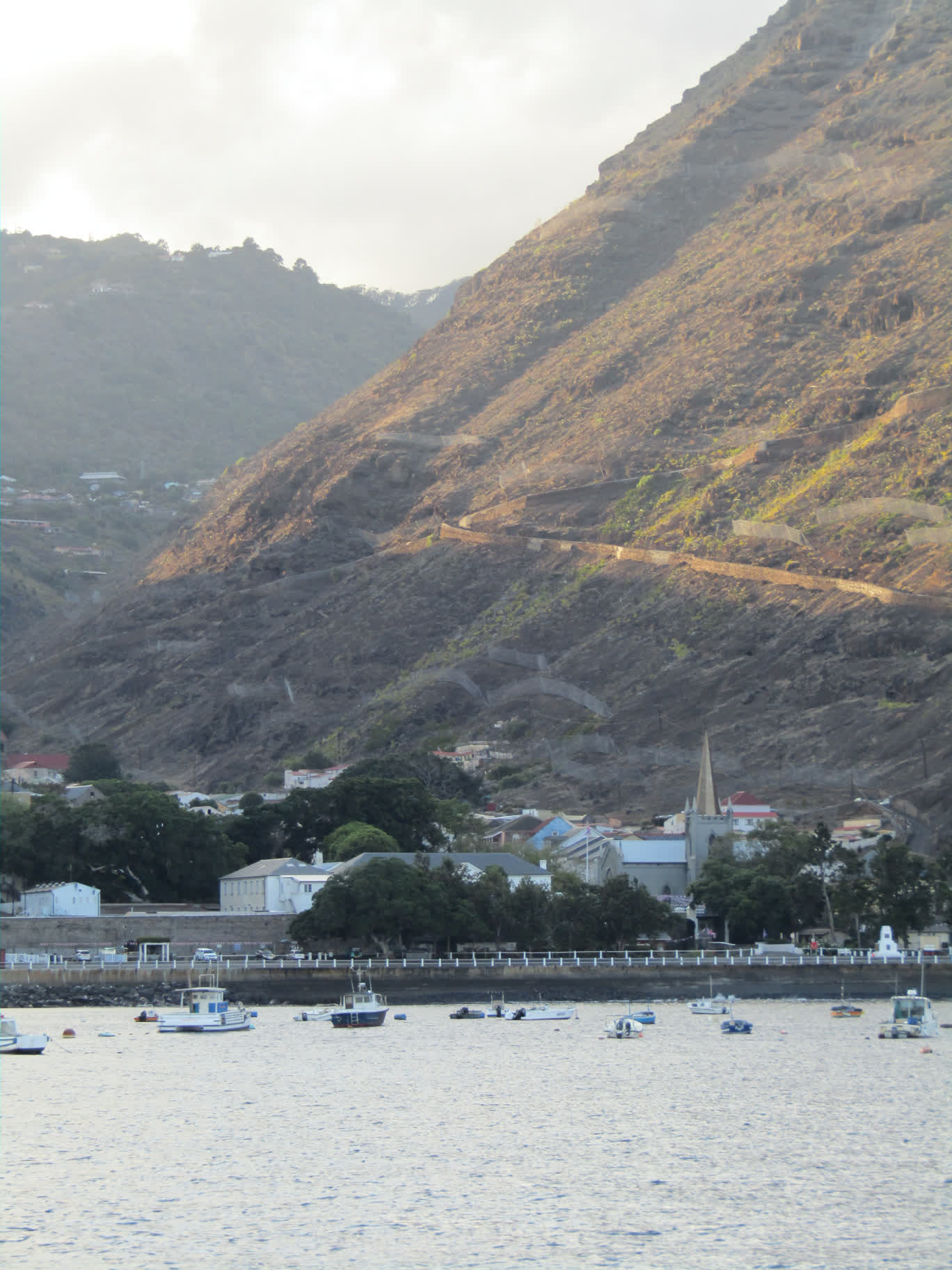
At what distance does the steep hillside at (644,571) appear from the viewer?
131 m

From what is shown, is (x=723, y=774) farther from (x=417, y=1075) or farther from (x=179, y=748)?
(x=417, y=1075)

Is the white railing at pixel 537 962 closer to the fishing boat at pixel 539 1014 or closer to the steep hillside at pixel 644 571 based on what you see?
the fishing boat at pixel 539 1014

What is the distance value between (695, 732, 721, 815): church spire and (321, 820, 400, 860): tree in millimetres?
17263

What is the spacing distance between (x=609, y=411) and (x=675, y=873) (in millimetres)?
77948

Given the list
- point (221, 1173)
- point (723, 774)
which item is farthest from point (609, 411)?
point (221, 1173)

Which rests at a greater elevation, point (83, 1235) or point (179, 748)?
point (179, 748)

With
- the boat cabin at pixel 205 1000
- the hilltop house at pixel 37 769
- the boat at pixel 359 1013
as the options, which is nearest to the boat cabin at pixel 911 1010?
the boat at pixel 359 1013

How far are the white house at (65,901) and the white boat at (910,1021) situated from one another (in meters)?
39.6

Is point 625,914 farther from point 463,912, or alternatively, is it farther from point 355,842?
point 355,842

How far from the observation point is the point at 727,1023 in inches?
3145

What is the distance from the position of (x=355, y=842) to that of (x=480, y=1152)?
55740 millimetres

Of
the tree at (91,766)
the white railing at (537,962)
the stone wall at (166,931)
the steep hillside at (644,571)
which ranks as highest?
the steep hillside at (644,571)

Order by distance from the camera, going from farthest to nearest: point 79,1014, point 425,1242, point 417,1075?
point 79,1014 < point 417,1075 < point 425,1242

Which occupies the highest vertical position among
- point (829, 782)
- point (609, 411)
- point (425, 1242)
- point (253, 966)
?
point (609, 411)
